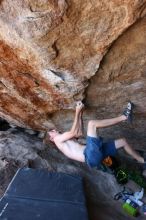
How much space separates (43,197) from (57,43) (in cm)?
214

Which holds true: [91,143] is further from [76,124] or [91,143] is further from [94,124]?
[76,124]

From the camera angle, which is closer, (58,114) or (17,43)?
(17,43)

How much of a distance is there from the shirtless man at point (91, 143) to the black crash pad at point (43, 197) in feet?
1.52

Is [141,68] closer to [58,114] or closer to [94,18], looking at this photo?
[94,18]

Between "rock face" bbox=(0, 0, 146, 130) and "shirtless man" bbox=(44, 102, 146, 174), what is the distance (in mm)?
412

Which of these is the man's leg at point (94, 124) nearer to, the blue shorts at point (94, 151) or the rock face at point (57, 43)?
the blue shorts at point (94, 151)

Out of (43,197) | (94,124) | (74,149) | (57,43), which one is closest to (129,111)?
(94,124)

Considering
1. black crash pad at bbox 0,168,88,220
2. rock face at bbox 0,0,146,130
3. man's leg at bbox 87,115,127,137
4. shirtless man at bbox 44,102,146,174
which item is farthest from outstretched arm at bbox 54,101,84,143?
black crash pad at bbox 0,168,88,220

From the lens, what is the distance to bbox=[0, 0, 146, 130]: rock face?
11.3 feet

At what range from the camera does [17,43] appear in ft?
12.9

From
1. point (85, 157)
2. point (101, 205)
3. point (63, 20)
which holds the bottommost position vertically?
point (101, 205)

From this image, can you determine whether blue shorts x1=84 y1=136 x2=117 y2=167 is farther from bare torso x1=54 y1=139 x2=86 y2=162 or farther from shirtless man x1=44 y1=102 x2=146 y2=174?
bare torso x1=54 y1=139 x2=86 y2=162

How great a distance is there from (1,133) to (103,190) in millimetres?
2493

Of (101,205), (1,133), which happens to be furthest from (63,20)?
(1,133)
